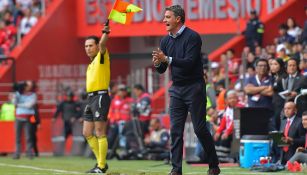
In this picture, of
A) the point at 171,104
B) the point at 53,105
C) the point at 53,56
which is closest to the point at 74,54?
the point at 53,56

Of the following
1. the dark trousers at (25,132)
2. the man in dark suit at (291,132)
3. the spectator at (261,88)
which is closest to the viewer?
the man in dark suit at (291,132)

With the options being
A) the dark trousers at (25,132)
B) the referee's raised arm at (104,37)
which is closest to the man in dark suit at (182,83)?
the referee's raised arm at (104,37)

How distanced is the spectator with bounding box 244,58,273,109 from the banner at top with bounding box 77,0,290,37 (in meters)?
9.33

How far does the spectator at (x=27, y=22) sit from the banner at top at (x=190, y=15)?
1.52m

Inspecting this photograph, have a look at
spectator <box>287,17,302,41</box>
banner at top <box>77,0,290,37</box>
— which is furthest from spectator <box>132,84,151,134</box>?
banner at top <box>77,0,290,37</box>

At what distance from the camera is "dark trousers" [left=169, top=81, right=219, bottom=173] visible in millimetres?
13625

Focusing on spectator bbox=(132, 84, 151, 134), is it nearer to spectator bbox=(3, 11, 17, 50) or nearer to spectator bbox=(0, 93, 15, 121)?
spectator bbox=(0, 93, 15, 121)

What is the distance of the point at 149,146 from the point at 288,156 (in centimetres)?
665

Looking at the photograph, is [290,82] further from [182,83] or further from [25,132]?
[25,132]

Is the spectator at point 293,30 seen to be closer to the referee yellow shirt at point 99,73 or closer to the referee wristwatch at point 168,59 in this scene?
the referee yellow shirt at point 99,73

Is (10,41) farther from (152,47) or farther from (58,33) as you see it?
(152,47)

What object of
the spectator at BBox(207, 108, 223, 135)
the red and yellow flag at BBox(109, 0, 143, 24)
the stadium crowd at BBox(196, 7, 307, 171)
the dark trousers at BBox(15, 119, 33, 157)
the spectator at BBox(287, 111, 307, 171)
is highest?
the red and yellow flag at BBox(109, 0, 143, 24)

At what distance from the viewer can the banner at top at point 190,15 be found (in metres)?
31.4

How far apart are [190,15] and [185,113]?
63.4 ft
